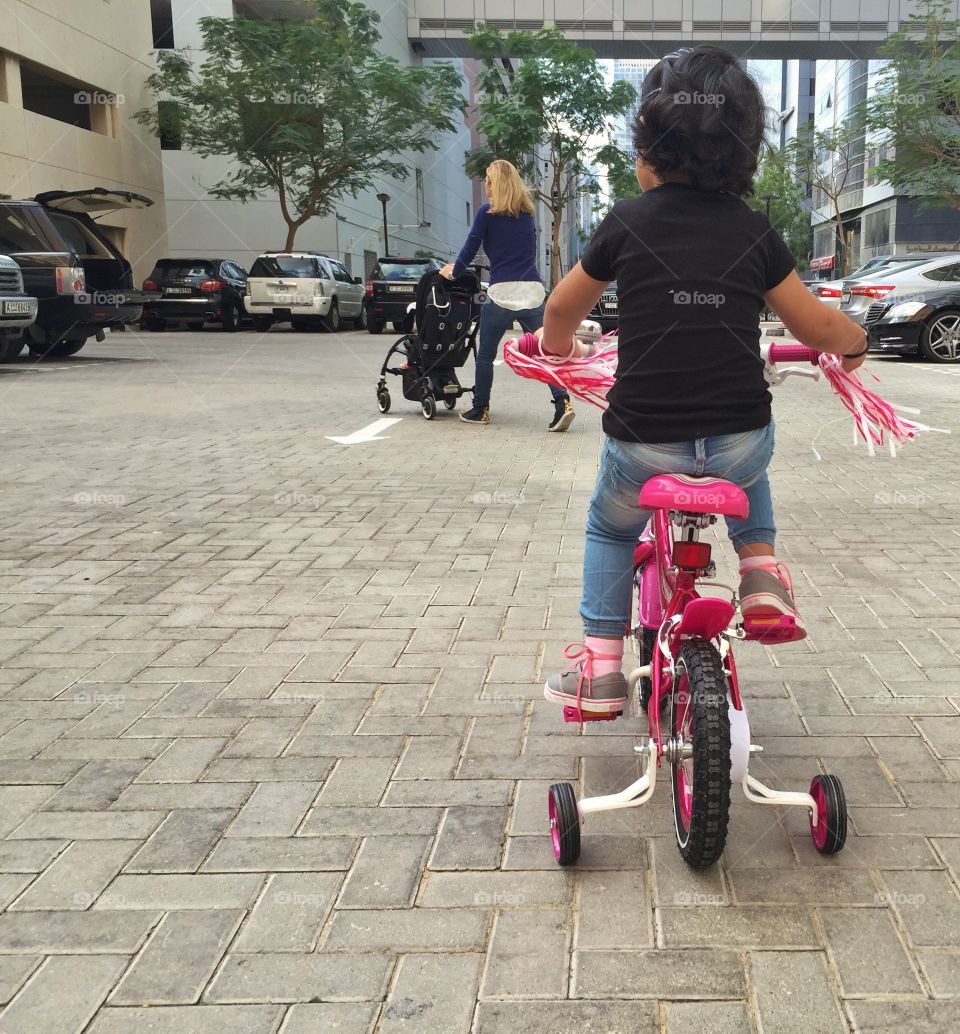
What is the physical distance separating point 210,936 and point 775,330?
1985mm

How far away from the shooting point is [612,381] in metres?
3.04

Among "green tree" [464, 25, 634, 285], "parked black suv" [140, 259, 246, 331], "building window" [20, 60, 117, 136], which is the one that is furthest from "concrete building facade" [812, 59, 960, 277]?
"parked black suv" [140, 259, 246, 331]

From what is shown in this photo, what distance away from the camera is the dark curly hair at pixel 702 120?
2.58 m

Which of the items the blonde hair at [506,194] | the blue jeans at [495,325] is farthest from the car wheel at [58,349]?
the blonde hair at [506,194]

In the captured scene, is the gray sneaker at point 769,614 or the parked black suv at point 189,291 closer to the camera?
the gray sneaker at point 769,614

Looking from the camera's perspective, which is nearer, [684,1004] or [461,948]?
[684,1004]

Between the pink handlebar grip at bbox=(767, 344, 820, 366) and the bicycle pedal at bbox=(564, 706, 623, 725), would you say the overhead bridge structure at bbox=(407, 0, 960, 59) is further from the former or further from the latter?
the bicycle pedal at bbox=(564, 706, 623, 725)

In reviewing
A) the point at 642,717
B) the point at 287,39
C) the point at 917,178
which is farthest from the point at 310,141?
the point at 642,717

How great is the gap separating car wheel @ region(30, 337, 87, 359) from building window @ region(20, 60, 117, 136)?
15751 millimetres

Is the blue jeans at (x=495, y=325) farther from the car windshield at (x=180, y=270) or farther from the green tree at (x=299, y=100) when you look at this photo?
the green tree at (x=299, y=100)

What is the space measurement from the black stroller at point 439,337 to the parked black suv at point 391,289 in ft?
50.2

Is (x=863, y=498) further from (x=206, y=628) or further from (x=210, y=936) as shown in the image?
(x=210, y=936)

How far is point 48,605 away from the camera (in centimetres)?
→ 502

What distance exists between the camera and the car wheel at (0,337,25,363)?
16.7 meters
